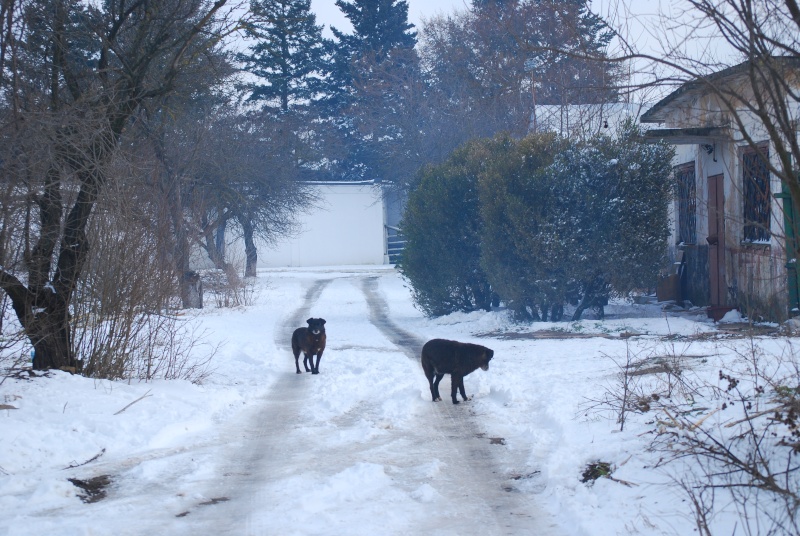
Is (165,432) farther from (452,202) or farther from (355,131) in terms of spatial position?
(355,131)

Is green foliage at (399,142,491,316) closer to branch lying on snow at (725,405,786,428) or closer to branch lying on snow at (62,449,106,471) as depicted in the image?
branch lying on snow at (62,449,106,471)

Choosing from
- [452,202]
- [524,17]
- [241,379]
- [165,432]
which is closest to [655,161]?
[452,202]

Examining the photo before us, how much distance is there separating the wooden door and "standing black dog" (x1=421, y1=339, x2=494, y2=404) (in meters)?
A: 10.4

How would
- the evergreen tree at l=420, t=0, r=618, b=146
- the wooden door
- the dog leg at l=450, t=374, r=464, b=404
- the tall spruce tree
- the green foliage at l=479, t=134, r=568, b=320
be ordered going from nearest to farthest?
the dog leg at l=450, t=374, r=464, b=404 < the green foliage at l=479, t=134, r=568, b=320 < the wooden door < the evergreen tree at l=420, t=0, r=618, b=146 < the tall spruce tree

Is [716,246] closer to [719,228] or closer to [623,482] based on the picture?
[719,228]

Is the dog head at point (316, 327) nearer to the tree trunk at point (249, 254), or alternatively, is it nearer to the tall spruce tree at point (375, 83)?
the tree trunk at point (249, 254)

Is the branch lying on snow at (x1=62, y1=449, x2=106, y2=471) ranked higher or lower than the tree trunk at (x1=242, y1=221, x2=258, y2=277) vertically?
lower

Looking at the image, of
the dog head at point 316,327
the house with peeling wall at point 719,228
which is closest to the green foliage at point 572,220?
the house with peeling wall at point 719,228

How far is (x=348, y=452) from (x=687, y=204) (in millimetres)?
17030

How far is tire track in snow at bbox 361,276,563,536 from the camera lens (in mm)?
5766

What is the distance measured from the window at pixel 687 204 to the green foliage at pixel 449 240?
5.75 meters

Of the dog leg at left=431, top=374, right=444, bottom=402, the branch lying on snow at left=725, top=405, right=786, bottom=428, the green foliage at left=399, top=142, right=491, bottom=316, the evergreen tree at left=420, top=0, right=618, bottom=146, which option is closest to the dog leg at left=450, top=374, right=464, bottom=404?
the dog leg at left=431, top=374, right=444, bottom=402

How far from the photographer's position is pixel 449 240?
22.5 m

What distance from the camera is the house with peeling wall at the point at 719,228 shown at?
50.6 feet
